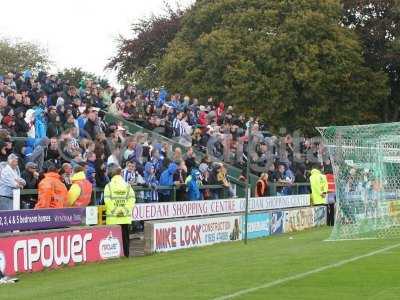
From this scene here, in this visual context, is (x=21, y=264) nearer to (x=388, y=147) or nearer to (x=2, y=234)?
(x=2, y=234)

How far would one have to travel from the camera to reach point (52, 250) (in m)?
15.9

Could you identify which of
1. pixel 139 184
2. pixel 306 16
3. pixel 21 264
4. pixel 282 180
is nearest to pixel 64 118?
pixel 139 184

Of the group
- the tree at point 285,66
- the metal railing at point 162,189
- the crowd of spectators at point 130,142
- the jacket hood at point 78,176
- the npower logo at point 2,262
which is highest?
the tree at point 285,66

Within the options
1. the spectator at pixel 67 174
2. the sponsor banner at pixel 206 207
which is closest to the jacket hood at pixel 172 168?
the sponsor banner at pixel 206 207

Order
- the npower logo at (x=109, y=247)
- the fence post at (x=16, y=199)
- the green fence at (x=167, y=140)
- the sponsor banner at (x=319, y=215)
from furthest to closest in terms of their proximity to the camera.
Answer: the sponsor banner at (x=319, y=215) → the green fence at (x=167, y=140) → the npower logo at (x=109, y=247) → the fence post at (x=16, y=199)

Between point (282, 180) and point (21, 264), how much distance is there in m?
16.4

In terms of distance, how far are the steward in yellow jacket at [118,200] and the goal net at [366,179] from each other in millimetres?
6706

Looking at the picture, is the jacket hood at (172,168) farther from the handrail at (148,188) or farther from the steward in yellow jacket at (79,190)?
the steward in yellow jacket at (79,190)

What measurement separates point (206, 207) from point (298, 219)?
21.0 ft

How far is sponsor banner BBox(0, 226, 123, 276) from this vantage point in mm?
14773

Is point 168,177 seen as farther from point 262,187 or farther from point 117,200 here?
point 262,187

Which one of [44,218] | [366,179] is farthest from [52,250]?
[366,179]

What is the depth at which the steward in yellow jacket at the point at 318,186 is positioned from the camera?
27.5m

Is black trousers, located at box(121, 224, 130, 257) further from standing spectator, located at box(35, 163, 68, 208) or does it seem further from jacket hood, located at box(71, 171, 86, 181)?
standing spectator, located at box(35, 163, 68, 208)
